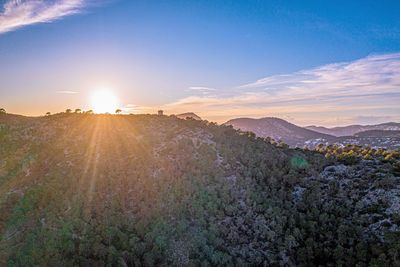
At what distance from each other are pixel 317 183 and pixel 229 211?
49.0ft

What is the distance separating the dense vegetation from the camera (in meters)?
33.3

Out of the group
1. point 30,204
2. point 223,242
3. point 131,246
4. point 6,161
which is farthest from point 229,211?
point 6,161

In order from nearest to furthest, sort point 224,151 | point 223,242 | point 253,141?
point 223,242 < point 224,151 < point 253,141

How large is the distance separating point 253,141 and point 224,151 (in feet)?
32.3

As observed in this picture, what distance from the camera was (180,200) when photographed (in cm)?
4009

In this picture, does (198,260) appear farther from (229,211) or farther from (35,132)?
(35,132)

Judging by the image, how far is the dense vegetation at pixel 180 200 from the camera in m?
33.3

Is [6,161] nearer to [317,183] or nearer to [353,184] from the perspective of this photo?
[317,183]

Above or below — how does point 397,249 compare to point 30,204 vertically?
below

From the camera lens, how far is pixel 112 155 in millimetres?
47875

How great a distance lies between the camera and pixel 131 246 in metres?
33.1

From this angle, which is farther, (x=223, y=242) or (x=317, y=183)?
(x=317, y=183)

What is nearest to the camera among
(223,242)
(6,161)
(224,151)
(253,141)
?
(223,242)

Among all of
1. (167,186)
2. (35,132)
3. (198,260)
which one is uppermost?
(35,132)
